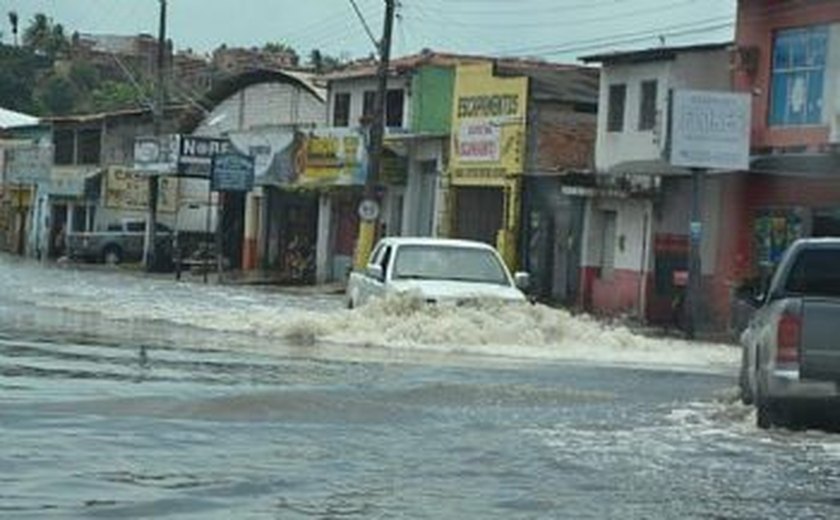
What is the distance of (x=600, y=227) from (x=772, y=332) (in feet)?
98.6

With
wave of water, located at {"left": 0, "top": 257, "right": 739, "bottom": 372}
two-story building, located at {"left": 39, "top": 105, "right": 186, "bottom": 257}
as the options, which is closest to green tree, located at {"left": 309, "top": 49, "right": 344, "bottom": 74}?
two-story building, located at {"left": 39, "top": 105, "right": 186, "bottom": 257}

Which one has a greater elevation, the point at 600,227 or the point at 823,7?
the point at 823,7

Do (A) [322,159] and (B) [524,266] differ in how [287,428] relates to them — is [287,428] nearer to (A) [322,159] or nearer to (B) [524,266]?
(B) [524,266]

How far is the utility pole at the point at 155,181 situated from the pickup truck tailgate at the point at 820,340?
52.7 metres

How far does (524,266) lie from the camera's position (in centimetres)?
4550

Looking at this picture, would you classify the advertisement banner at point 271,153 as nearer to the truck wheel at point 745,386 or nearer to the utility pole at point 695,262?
the utility pole at point 695,262

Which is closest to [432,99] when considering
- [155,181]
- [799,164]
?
[799,164]

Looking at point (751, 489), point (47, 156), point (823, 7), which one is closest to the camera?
point (751, 489)

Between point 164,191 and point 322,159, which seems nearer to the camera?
point 322,159

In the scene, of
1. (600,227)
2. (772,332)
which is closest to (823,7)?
(600,227)

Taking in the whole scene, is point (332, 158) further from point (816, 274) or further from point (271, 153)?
point (816, 274)

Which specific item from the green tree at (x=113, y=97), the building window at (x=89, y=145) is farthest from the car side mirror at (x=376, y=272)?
the green tree at (x=113, y=97)

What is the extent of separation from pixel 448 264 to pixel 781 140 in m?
14.0

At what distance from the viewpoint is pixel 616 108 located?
139 ft
